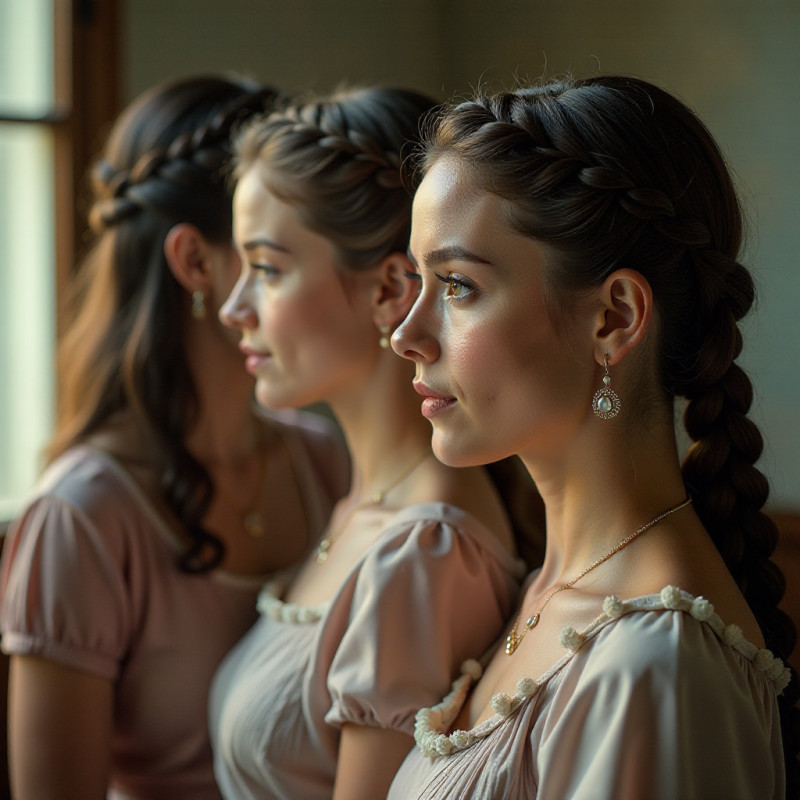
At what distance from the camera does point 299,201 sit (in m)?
1.30

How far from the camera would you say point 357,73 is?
2.39m

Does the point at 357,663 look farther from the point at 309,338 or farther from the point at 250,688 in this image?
the point at 309,338

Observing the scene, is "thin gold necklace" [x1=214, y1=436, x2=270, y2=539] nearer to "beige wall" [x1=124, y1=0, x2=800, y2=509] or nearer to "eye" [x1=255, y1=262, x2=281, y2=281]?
"eye" [x1=255, y1=262, x2=281, y2=281]

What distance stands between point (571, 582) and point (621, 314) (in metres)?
0.28

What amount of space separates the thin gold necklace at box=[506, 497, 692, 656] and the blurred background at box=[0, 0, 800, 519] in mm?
636

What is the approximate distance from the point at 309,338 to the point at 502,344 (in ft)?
1.46

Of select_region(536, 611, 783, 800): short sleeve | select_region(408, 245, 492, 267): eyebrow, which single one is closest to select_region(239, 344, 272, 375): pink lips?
select_region(408, 245, 492, 267): eyebrow

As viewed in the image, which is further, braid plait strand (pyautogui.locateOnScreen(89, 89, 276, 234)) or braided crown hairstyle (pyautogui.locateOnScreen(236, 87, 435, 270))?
braid plait strand (pyautogui.locateOnScreen(89, 89, 276, 234))

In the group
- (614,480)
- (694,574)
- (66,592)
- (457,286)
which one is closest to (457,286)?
(457,286)

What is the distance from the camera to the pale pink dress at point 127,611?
4.90 ft

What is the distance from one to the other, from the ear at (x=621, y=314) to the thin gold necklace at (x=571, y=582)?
0.51 ft

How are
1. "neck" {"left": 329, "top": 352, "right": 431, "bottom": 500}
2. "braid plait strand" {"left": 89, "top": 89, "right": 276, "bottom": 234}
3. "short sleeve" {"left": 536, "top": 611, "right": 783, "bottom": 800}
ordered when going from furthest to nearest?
"braid plait strand" {"left": 89, "top": 89, "right": 276, "bottom": 234} → "neck" {"left": 329, "top": 352, "right": 431, "bottom": 500} → "short sleeve" {"left": 536, "top": 611, "right": 783, "bottom": 800}

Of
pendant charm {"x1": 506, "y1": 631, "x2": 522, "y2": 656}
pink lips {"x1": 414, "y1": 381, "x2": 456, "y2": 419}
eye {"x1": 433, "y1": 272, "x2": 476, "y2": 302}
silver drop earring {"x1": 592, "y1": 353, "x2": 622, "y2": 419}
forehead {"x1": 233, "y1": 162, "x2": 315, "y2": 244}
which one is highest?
eye {"x1": 433, "y1": 272, "x2": 476, "y2": 302}

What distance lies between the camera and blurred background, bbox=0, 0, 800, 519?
150 centimetres
